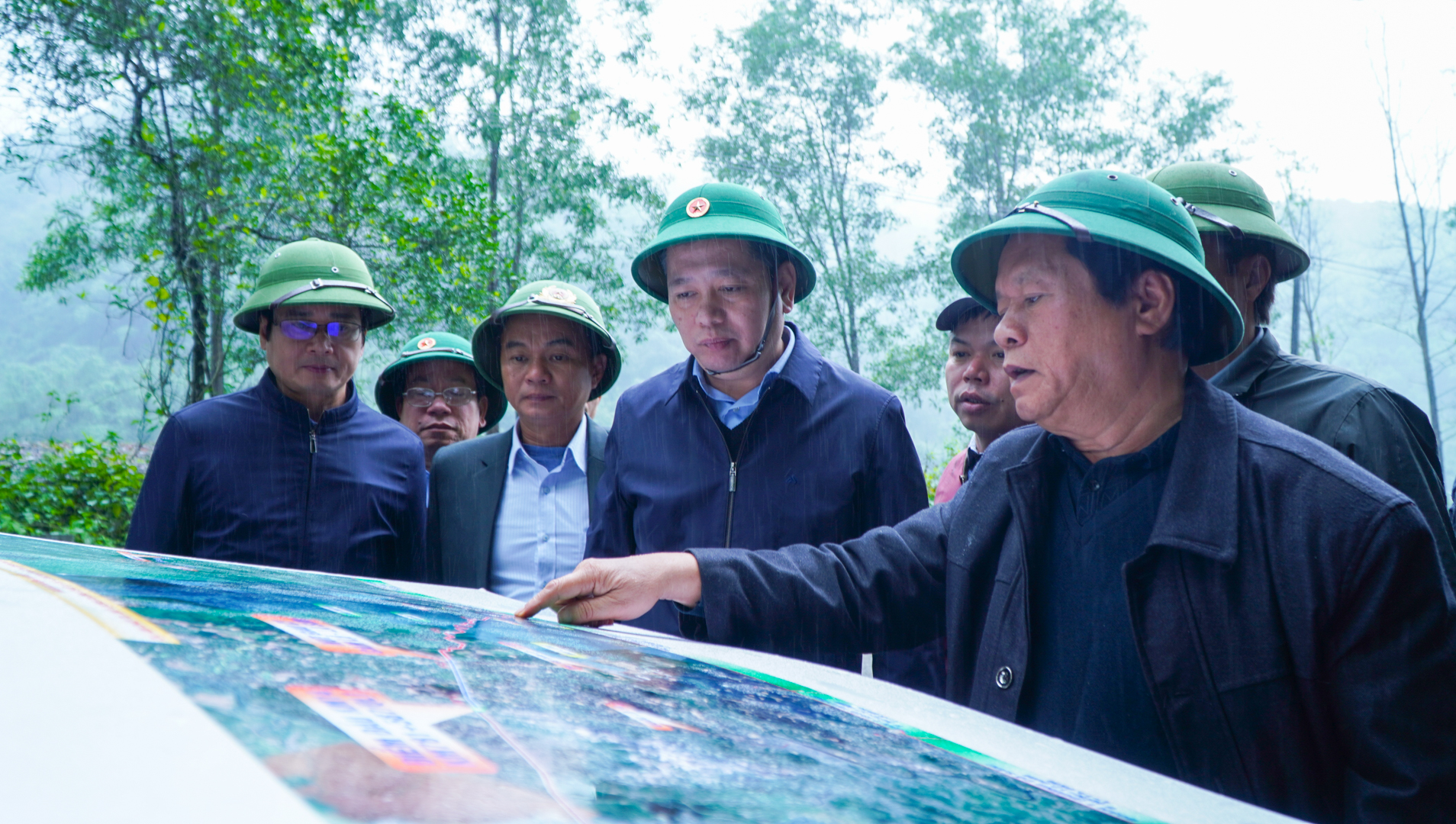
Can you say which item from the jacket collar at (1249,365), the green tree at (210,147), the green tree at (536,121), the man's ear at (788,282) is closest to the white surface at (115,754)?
the man's ear at (788,282)

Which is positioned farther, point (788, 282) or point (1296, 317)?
point (1296, 317)

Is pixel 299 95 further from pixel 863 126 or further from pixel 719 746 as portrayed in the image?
pixel 863 126

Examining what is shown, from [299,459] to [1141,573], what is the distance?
2.68m

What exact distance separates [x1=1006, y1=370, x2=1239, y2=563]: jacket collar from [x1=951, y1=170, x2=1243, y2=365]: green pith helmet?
0.41 ft

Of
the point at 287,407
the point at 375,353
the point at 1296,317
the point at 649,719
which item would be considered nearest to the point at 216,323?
the point at 287,407

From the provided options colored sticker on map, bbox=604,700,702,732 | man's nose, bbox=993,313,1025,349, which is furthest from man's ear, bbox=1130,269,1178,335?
colored sticker on map, bbox=604,700,702,732

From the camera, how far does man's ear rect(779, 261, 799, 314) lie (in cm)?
299

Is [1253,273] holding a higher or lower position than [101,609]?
higher

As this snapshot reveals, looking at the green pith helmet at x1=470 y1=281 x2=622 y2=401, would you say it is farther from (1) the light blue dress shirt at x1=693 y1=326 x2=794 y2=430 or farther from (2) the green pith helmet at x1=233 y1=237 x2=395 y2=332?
(1) the light blue dress shirt at x1=693 y1=326 x2=794 y2=430

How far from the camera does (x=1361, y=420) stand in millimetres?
2295

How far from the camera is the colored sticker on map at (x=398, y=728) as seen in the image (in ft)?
2.14

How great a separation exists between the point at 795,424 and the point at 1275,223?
1.53 meters

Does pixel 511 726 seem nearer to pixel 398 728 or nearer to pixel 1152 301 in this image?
pixel 398 728

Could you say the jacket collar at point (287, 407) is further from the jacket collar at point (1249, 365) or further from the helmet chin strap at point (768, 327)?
the jacket collar at point (1249, 365)
